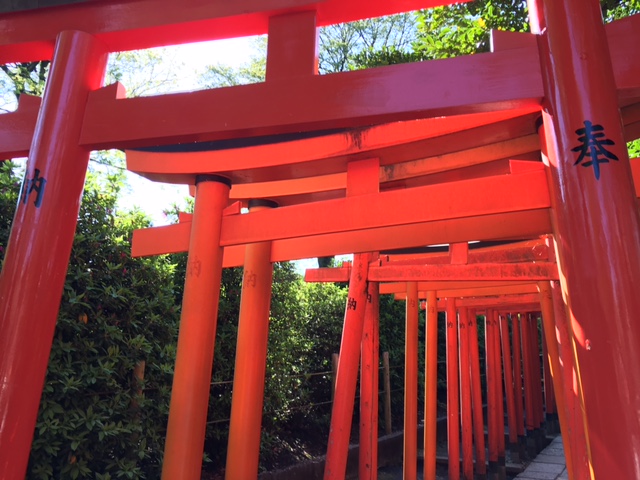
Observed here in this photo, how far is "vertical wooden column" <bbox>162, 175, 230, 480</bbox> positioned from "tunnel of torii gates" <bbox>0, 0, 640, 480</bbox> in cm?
1

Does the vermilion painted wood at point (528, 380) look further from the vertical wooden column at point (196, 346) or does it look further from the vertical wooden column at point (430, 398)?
the vertical wooden column at point (196, 346)

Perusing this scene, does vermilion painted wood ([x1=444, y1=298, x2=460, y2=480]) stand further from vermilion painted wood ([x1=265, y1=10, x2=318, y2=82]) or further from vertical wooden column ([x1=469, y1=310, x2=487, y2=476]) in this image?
vermilion painted wood ([x1=265, y1=10, x2=318, y2=82])

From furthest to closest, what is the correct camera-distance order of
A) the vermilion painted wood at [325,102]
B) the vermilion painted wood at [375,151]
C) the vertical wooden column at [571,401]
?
the vertical wooden column at [571,401] < the vermilion painted wood at [375,151] < the vermilion painted wood at [325,102]

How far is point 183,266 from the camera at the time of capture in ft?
19.5

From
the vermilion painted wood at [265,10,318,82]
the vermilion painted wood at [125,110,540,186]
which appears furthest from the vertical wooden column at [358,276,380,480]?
the vermilion painted wood at [265,10,318,82]

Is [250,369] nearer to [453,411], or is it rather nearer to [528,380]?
[453,411]

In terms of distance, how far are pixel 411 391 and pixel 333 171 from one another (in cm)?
324

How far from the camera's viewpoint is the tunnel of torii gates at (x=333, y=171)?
1.96 metres

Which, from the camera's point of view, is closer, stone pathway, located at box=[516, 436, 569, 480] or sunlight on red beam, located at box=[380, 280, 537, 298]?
sunlight on red beam, located at box=[380, 280, 537, 298]

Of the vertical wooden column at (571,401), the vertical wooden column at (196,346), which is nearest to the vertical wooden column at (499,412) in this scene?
the vertical wooden column at (571,401)

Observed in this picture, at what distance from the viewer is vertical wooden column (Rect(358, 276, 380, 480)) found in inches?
209

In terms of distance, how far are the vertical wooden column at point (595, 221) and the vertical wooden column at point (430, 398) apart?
4485mm

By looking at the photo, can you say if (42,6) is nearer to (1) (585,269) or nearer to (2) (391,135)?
(2) (391,135)

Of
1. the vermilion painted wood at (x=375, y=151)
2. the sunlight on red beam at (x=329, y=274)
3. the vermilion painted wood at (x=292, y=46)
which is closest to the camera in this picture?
the vermilion painted wood at (x=292, y=46)
